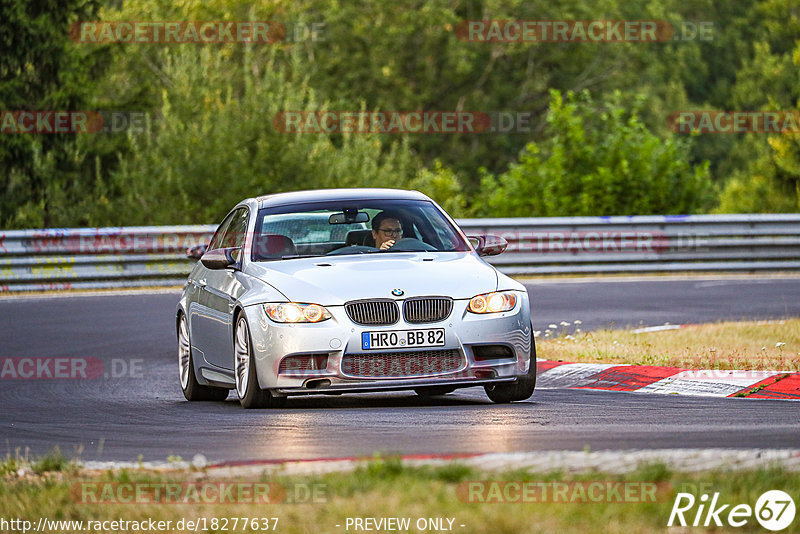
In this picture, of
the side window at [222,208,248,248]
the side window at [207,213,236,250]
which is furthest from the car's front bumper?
the side window at [207,213,236,250]

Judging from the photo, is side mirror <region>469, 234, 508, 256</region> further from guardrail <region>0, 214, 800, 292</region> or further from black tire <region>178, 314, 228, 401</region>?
guardrail <region>0, 214, 800, 292</region>

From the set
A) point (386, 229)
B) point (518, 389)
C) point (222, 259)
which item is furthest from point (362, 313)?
point (222, 259)

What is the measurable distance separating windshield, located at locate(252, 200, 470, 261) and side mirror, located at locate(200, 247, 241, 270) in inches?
7.7

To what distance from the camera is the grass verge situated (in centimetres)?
1235

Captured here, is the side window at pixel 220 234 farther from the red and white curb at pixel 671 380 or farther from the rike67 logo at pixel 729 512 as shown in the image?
the rike67 logo at pixel 729 512

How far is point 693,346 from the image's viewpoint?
13.6 metres

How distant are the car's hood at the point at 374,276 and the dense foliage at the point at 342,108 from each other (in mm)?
20470

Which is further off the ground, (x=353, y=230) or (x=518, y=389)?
(x=353, y=230)

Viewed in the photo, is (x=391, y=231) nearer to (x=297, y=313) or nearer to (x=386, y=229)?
(x=386, y=229)

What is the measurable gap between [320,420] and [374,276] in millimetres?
1168

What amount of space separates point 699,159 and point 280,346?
234 feet

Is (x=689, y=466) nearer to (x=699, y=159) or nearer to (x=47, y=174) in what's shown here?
(x=47, y=174)

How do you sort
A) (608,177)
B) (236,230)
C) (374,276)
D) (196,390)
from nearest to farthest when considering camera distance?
(374,276) < (196,390) < (236,230) < (608,177)

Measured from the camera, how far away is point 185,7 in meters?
60.8
